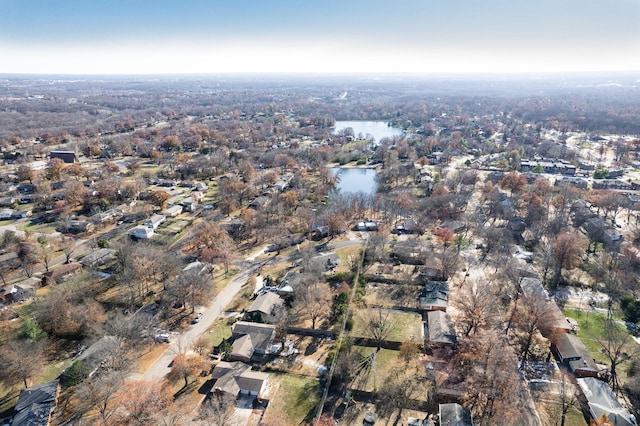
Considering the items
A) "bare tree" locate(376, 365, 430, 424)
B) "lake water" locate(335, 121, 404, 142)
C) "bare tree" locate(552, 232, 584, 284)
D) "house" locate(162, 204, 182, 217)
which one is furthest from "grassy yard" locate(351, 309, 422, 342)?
"lake water" locate(335, 121, 404, 142)

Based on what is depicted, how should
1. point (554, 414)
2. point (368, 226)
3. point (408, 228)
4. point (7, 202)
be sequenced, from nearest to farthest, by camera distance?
1. point (554, 414)
2. point (408, 228)
3. point (368, 226)
4. point (7, 202)

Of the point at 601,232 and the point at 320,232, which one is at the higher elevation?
the point at 601,232

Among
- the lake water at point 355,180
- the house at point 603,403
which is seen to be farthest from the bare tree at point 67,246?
the house at point 603,403

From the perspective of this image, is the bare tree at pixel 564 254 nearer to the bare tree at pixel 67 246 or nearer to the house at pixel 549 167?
the house at pixel 549 167

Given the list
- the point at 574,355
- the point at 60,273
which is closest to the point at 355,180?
the point at 60,273

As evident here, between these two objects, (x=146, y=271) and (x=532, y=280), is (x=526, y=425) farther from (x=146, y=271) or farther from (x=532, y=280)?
(x=146, y=271)

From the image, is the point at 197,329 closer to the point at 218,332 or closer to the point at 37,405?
the point at 218,332
